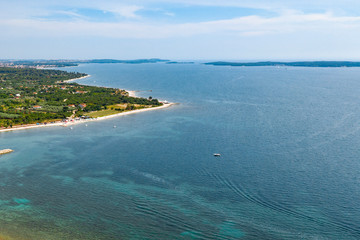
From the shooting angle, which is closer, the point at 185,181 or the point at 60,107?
the point at 185,181

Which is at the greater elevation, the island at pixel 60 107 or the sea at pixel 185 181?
the island at pixel 60 107

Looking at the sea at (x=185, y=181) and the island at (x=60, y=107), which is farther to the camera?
the island at (x=60, y=107)

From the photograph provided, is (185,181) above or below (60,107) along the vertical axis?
below

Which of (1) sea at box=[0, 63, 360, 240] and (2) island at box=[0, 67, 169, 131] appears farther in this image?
(2) island at box=[0, 67, 169, 131]

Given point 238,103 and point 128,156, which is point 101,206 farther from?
point 238,103

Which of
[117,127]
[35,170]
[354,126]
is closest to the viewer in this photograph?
[35,170]

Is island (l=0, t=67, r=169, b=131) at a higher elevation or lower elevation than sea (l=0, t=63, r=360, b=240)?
higher

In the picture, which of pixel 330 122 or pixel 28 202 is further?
pixel 330 122

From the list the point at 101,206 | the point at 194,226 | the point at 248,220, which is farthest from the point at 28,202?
the point at 248,220
